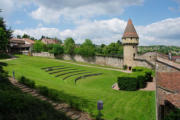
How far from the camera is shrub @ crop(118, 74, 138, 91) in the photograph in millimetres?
16094

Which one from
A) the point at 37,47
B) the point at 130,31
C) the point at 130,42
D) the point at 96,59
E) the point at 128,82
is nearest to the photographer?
the point at 128,82

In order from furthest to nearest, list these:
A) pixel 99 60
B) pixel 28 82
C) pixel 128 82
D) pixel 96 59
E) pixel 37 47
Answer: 1. pixel 37 47
2. pixel 96 59
3. pixel 99 60
4. pixel 128 82
5. pixel 28 82

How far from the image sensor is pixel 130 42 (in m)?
34.5

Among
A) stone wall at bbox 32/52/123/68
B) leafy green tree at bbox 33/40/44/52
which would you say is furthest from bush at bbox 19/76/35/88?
leafy green tree at bbox 33/40/44/52

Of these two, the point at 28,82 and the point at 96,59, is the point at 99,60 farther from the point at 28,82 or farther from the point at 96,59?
the point at 28,82

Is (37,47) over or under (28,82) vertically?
over

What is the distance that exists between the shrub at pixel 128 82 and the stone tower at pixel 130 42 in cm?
2012

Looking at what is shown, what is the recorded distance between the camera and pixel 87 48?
47531 mm

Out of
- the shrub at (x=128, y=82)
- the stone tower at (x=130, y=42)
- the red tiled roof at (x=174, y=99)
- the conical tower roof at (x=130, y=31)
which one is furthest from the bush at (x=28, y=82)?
the conical tower roof at (x=130, y=31)

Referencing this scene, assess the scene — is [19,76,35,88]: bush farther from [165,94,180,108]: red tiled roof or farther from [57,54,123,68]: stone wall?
[57,54,123,68]: stone wall

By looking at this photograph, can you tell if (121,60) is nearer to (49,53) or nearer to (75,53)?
(75,53)

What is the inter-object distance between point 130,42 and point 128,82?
20792 mm

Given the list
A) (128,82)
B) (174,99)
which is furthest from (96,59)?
(174,99)

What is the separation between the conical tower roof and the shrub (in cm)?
2088
